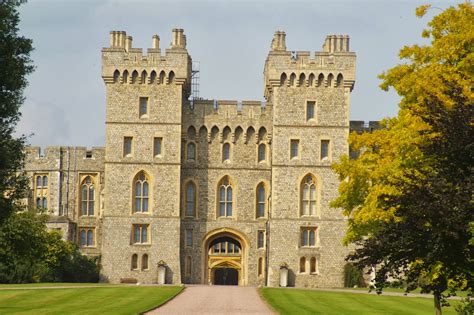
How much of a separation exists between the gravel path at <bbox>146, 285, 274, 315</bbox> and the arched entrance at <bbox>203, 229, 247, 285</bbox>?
11.6 m

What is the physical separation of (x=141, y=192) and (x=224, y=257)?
9.02 m

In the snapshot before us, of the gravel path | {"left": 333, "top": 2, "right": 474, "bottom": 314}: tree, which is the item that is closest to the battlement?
the gravel path

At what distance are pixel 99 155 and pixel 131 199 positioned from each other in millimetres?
6668

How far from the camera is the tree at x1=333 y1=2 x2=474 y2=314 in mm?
19922

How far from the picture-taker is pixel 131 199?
54969 mm

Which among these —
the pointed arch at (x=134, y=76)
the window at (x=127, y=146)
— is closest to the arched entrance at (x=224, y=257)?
the window at (x=127, y=146)

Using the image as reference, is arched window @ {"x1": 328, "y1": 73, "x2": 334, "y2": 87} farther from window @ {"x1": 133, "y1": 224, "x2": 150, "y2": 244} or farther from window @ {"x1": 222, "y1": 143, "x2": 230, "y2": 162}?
window @ {"x1": 133, "y1": 224, "x2": 150, "y2": 244}

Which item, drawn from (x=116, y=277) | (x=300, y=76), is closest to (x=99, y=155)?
(x=116, y=277)

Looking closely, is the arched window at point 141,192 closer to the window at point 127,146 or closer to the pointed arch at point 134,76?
the window at point 127,146

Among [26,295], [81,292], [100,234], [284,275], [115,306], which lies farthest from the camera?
[100,234]

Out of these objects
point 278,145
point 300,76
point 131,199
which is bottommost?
point 131,199

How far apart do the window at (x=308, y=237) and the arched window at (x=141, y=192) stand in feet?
32.5

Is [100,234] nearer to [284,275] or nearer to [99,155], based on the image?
[99,155]

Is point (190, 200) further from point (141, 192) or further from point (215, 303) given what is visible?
point (215, 303)
